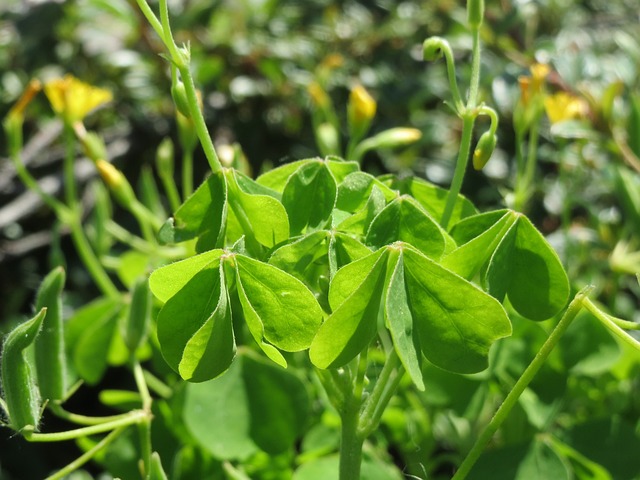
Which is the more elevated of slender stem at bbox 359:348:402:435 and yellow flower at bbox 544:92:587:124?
slender stem at bbox 359:348:402:435

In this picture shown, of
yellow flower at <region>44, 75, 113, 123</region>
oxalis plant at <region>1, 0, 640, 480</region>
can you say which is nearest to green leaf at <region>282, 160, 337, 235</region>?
oxalis plant at <region>1, 0, 640, 480</region>

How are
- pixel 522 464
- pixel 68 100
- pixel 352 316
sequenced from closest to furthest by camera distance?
1. pixel 352 316
2. pixel 522 464
3. pixel 68 100

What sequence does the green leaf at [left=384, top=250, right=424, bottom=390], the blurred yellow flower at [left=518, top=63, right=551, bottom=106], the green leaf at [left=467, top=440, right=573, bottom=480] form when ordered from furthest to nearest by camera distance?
the blurred yellow flower at [left=518, top=63, right=551, bottom=106], the green leaf at [left=467, top=440, right=573, bottom=480], the green leaf at [left=384, top=250, right=424, bottom=390]

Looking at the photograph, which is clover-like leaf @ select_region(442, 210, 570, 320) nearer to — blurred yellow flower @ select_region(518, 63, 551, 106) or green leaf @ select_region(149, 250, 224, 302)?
green leaf @ select_region(149, 250, 224, 302)

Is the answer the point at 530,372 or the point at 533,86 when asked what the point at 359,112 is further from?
the point at 530,372

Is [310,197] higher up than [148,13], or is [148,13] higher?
[148,13]

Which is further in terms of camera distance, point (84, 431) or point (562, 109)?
point (562, 109)

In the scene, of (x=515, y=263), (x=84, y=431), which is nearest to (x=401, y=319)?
(x=515, y=263)
